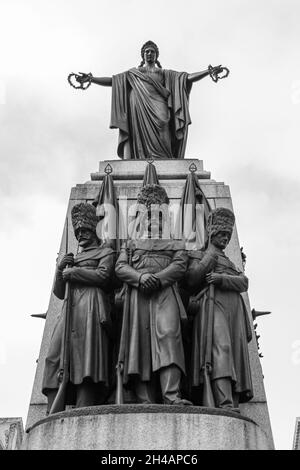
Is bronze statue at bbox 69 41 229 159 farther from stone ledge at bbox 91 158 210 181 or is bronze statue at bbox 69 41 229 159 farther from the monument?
the monument

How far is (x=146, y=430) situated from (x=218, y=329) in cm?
187

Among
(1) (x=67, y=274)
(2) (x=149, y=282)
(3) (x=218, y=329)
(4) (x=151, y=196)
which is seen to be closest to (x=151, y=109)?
(4) (x=151, y=196)

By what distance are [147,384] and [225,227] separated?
2.56 m

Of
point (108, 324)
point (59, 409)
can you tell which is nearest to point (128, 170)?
point (108, 324)

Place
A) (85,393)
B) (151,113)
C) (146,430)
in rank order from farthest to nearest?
1. (151,113)
2. (85,393)
3. (146,430)

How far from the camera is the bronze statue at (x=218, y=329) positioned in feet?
30.5

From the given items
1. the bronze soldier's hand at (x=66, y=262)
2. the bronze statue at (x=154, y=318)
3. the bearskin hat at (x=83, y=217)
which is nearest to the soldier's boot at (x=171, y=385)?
the bronze statue at (x=154, y=318)

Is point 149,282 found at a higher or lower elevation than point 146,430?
higher

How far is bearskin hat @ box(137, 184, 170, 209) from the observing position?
10.7 m

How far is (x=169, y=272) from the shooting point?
974 cm

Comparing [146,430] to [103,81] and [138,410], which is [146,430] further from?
[103,81]

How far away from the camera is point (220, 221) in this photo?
34.7 ft

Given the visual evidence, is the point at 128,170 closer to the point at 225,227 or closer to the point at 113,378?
the point at 225,227
